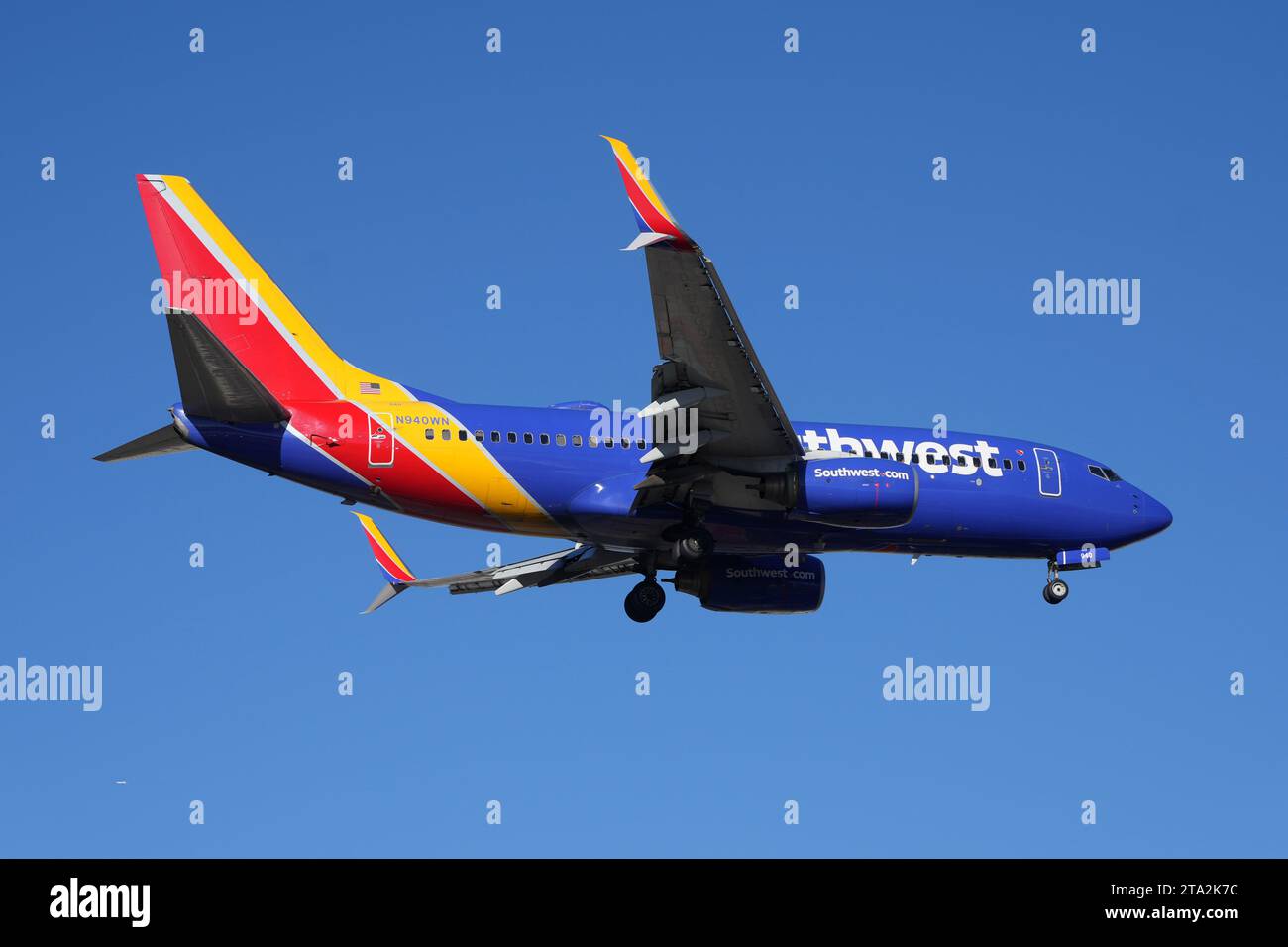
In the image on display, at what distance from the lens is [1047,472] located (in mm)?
39781

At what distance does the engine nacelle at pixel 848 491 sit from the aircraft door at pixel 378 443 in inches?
300

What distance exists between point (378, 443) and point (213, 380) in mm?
3480

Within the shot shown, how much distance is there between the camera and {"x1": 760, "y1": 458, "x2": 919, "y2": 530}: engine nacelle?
116ft

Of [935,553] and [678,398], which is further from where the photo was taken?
[935,553]

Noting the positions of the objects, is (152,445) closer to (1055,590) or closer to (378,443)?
(378,443)

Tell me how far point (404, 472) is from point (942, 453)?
1207 centimetres

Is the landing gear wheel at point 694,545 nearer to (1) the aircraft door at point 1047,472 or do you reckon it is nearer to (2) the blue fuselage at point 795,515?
(2) the blue fuselage at point 795,515

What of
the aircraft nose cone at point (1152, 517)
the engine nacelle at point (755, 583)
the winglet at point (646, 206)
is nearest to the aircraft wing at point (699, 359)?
the winglet at point (646, 206)

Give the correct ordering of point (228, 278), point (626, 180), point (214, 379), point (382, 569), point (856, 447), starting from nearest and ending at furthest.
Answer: point (626, 180), point (214, 379), point (228, 278), point (856, 447), point (382, 569)

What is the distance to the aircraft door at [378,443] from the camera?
112ft

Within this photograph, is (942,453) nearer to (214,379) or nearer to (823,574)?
(823,574)

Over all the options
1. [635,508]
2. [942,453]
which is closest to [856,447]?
[942,453]

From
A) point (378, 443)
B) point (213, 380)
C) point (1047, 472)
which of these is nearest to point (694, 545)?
point (378, 443)

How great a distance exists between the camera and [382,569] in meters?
41.7
